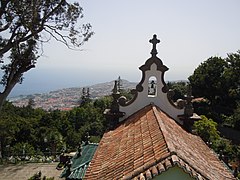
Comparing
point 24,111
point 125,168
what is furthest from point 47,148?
point 125,168

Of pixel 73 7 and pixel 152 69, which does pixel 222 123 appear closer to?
pixel 152 69

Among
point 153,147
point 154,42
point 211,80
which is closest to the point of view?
point 153,147

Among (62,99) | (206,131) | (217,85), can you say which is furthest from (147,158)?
(62,99)

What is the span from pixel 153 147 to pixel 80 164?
7.29m

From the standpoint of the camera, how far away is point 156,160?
4.77m

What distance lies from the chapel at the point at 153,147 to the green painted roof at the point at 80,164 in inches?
6.7

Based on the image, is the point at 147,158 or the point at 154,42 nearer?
the point at 147,158

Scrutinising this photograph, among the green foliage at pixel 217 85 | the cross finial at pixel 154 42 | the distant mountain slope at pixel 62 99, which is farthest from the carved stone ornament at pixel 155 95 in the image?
the distant mountain slope at pixel 62 99

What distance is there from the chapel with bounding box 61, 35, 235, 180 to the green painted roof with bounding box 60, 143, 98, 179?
0.17m

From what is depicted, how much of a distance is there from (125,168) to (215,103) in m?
38.4

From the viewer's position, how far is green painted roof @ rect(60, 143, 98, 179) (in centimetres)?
1071

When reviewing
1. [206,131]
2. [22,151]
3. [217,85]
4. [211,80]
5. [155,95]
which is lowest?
[22,151]

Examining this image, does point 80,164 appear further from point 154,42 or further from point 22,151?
point 22,151

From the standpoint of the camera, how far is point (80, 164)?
1230cm
